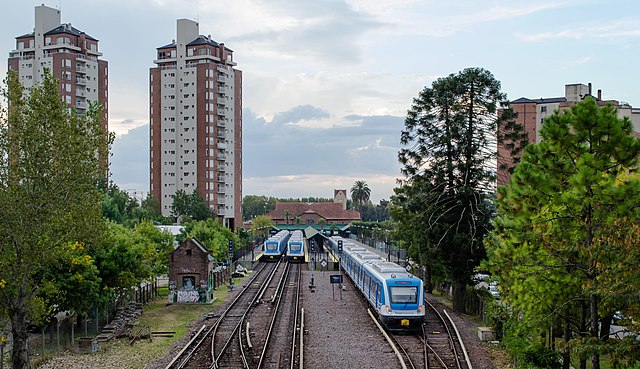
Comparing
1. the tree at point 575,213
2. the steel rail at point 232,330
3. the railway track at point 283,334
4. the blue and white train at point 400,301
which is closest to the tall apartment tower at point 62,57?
the steel rail at point 232,330

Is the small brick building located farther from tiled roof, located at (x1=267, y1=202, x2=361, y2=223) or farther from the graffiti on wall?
tiled roof, located at (x1=267, y1=202, x2=361, y2=223)

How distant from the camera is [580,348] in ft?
48.5

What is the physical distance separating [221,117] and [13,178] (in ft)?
276

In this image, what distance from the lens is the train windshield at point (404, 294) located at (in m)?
27.0

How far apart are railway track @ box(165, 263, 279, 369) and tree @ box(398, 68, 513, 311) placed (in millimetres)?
11154

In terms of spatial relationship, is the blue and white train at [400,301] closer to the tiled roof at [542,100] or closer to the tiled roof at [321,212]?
the tiled roof at [542,100]

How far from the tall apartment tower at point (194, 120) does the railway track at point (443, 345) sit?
73.2 meters

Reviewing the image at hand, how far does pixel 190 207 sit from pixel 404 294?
2809 inches

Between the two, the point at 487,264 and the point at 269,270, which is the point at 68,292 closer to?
the point at 487,264

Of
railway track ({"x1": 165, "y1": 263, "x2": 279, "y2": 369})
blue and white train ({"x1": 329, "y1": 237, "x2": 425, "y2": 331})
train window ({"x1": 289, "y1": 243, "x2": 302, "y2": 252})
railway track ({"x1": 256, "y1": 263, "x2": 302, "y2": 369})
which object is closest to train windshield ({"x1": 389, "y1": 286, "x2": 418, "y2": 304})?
blue and white train ({"x1": 329, "y1": 237, "x2": 425, "y2": 331})

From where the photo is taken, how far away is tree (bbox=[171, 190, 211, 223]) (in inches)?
3701

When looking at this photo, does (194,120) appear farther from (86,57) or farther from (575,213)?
(575,213)

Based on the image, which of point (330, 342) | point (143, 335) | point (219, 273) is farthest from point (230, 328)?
point (219, 273)

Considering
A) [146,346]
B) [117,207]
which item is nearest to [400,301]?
[146,346]
